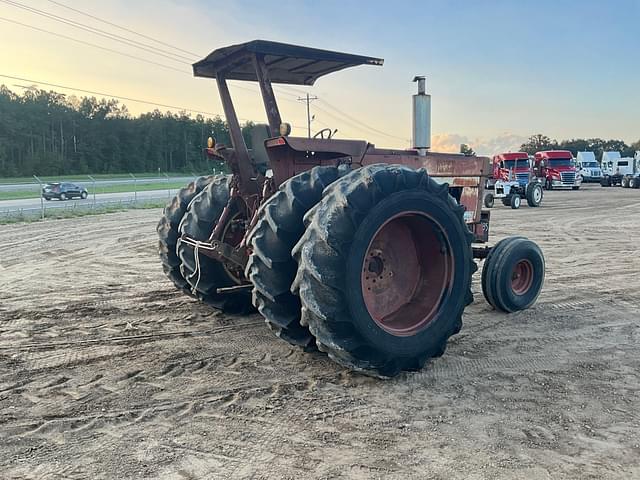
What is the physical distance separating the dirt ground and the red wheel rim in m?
0.36

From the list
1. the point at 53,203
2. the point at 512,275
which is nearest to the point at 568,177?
the point at 53,203

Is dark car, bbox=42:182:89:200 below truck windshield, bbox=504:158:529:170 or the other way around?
below

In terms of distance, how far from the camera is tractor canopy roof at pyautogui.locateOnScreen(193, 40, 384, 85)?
459 centimetres

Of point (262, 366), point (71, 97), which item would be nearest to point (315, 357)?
point (262, 366)

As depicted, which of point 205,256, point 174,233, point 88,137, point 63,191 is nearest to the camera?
point 205,256

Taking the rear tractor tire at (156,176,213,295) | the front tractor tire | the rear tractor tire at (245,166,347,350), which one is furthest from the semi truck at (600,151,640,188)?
the rear tractor tire at (245,166,347,350)

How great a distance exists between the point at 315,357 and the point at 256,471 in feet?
5.53

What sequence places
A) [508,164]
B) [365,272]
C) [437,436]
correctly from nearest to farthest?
1. [437,436]
2. [365,272]
3. [508,164]

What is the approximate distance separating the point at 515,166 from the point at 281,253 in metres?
23.4

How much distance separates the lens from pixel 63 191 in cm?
3177

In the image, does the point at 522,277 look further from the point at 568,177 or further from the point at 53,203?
the point at 568,177

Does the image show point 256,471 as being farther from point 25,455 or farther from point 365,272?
point 365,272

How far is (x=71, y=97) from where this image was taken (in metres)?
81.4

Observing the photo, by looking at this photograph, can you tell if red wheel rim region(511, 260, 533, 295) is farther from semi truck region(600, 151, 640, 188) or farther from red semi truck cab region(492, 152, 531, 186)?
semi truck region(600, 151, 640, 188)
